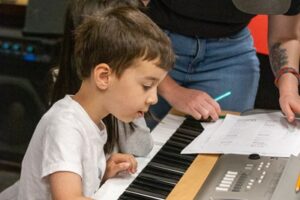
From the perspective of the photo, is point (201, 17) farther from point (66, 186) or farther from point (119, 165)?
point (66, 186)

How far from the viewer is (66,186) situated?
1.18 meters

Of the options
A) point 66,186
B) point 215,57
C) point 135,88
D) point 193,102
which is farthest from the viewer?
point 215,57

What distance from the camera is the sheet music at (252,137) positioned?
4.96 feet

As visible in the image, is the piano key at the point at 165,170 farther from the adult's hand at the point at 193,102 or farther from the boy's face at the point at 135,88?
the boy's face at the point at 135,88

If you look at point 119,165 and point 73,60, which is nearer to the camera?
point 119,165

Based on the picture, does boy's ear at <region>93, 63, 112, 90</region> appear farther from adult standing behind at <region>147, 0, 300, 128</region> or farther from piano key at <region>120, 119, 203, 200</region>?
adult standing behind at <region>147, 0, 300, 128</region>

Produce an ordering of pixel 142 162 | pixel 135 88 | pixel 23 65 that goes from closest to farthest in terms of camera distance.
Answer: pixel 135 88 < pixel 142 162 < pixel 23 65

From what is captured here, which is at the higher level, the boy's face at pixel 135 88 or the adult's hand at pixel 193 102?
the boy's face at pixel 135 88

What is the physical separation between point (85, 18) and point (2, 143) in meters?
1.87

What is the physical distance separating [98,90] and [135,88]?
0.28 ft

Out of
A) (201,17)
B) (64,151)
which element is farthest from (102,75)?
(201,17)

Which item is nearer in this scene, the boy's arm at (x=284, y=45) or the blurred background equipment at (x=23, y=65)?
the boy's arm at (x=284, y=45)

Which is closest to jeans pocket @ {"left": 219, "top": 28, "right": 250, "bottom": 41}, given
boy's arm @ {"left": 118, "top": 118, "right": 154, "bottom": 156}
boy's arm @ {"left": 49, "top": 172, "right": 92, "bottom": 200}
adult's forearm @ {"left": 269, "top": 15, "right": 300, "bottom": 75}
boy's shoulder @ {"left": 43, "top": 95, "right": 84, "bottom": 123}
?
adult's forearm @ {"left": 269, "top": 15, "right": 300, "bottom": 75}

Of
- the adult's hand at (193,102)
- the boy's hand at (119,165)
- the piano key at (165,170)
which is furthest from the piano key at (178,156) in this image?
the adult's hand at (193,102)
